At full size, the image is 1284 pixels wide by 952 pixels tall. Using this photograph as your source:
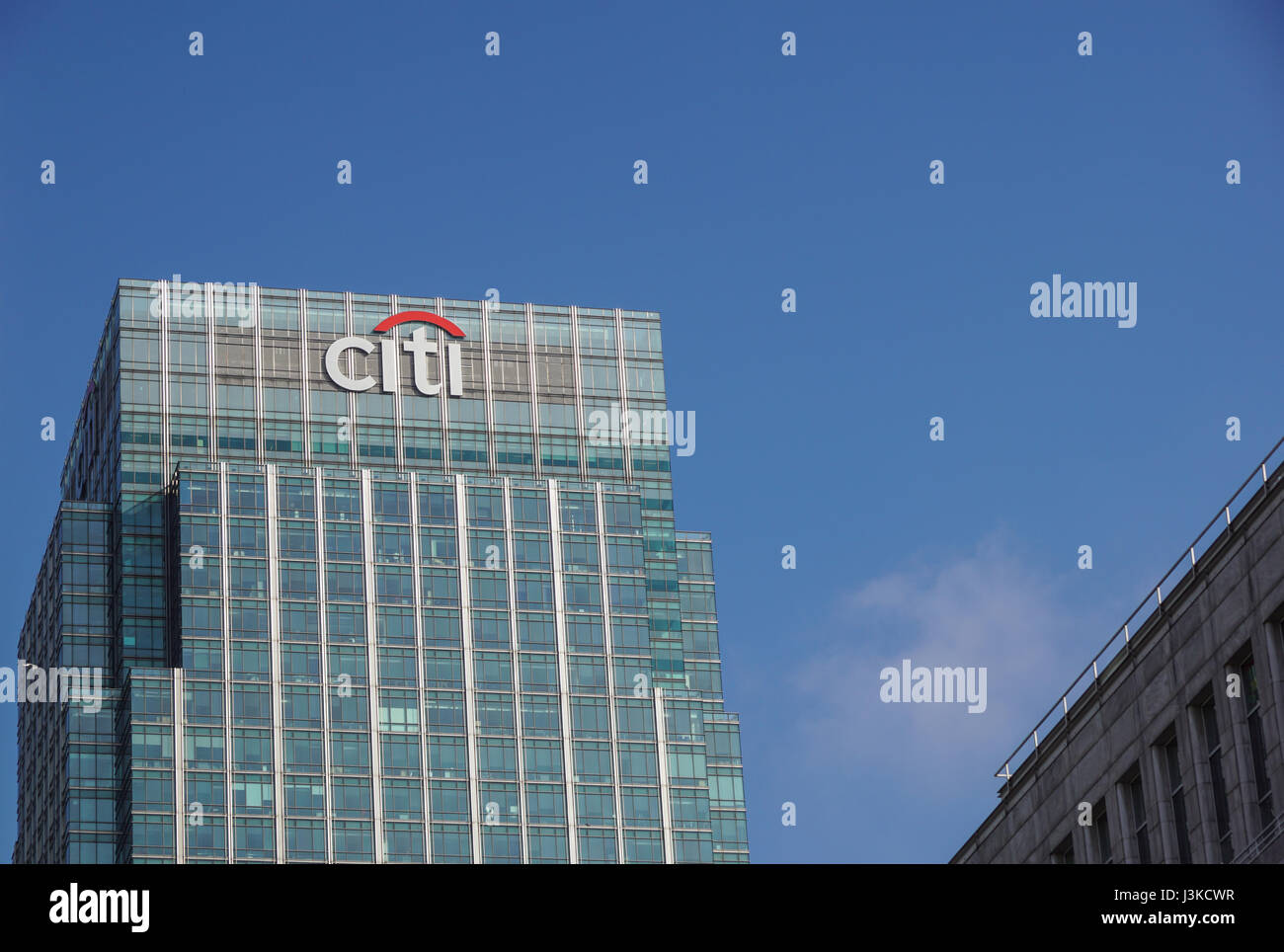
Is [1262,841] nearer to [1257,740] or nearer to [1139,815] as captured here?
[1257,740]

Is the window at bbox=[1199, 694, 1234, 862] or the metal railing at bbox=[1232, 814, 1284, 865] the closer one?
the metal railing at bbox=[1232, 814, 1284, 865]

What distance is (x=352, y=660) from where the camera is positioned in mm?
183000

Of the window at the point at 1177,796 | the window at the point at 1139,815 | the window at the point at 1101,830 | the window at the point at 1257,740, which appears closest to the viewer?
the window at the point at 1257,740

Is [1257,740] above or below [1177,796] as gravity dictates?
above

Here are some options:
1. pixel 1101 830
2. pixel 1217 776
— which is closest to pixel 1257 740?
pixel 1217 776

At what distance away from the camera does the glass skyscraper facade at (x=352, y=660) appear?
17775 centimetres

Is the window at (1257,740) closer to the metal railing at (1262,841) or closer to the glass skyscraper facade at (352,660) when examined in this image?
the metal railing at (1262,841)

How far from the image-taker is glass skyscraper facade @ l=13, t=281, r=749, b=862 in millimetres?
177750

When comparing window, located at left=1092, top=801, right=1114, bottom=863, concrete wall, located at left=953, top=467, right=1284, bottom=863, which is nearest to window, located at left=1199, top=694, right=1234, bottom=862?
concrete wall, located at left=953, top=467, right=1284, bottom=863

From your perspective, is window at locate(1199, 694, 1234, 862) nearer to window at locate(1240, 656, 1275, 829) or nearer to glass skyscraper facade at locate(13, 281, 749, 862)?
window at locate(1240, 656, 1275, 829)

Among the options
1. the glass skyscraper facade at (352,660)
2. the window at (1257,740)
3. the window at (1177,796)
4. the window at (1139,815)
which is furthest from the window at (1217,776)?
the glass skyscraper facade at (352,660)

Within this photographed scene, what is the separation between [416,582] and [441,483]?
9.78 m

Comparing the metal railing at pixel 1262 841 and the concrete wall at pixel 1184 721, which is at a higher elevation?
the concrete wall at pixel 1184 721
